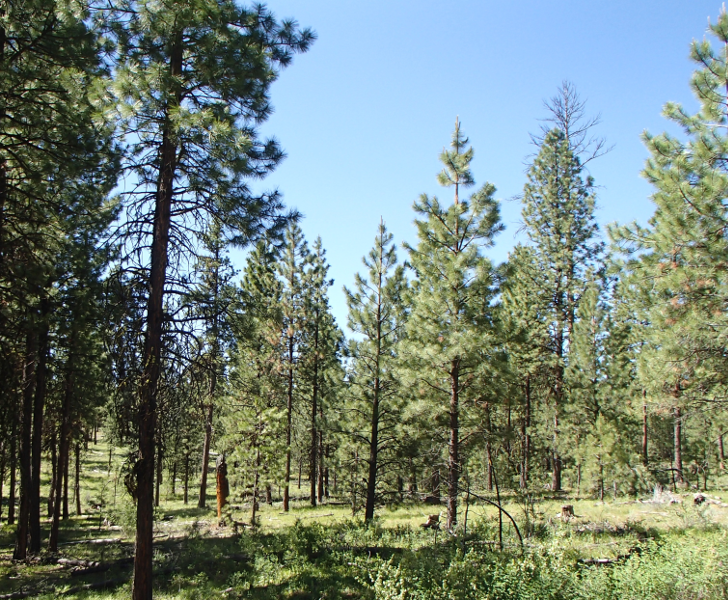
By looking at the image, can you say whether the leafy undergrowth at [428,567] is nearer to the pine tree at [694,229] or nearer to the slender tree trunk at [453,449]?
the slender tree trunk at [453,449]

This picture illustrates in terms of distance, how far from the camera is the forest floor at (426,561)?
626 cm

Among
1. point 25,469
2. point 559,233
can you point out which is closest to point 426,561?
point 25,469

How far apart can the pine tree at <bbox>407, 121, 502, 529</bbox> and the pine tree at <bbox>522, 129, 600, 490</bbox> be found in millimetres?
13457

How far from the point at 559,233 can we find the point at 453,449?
63.2 feet

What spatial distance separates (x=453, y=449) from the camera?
12922 millimetres

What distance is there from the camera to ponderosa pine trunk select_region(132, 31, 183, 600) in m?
7.12

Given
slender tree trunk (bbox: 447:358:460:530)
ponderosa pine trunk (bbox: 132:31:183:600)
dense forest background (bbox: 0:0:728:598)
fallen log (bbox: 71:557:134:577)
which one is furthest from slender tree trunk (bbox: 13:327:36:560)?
slender tree trunk (bbox: 447:358:460:530)

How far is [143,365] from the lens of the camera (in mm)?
7375

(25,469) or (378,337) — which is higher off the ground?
(378,337)

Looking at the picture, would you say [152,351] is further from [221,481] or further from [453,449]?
[221,481]

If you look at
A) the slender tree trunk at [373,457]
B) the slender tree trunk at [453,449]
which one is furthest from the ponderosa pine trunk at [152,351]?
the slender tree trunk at [373,457]

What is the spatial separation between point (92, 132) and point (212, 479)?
2110 inches

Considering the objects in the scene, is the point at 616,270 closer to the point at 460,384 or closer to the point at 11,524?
the point at 460,384

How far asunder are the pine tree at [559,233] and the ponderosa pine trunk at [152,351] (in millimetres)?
21772
